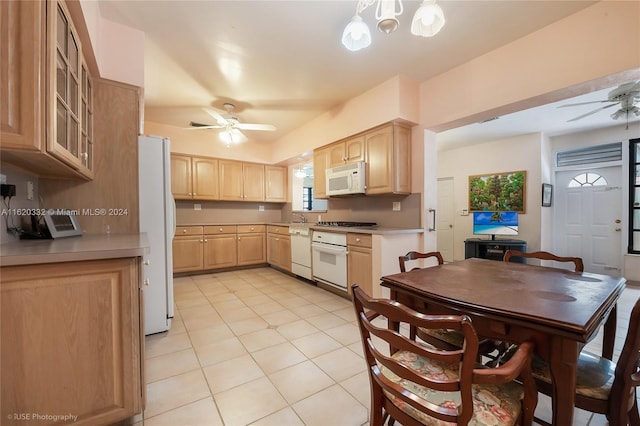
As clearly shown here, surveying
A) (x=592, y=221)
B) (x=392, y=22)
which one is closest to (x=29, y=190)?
(x=392, y=22)

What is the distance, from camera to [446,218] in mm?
5828

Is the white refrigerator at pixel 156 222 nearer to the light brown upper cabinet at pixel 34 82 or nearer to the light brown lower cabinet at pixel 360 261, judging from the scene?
the light brown upper cabinet at pixel 34 82

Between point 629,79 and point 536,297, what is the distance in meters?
2.14

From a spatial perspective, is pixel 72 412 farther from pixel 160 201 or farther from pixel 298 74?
pixel 298 74

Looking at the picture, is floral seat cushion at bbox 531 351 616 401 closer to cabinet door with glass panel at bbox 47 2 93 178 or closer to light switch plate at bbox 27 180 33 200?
cabinet door with glass panel at bbox 47 2 93 178

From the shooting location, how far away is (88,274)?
3.79 feet

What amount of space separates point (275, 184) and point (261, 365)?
4.22 metres

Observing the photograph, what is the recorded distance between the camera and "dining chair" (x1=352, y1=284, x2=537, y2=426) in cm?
70

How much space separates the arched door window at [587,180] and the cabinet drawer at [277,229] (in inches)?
209

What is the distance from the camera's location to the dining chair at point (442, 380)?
70 cm

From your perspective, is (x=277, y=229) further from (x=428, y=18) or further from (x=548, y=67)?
(x=548, y=67)

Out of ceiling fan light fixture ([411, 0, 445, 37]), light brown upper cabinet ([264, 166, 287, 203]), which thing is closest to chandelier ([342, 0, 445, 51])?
ceiling fan light fixture ([411, 0, 445, 37])

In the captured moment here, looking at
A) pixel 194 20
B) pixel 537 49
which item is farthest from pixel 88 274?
pixel 537 49

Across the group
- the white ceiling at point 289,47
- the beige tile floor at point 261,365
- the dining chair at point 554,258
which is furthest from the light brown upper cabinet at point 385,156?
the beige tile floor at point 261,365
